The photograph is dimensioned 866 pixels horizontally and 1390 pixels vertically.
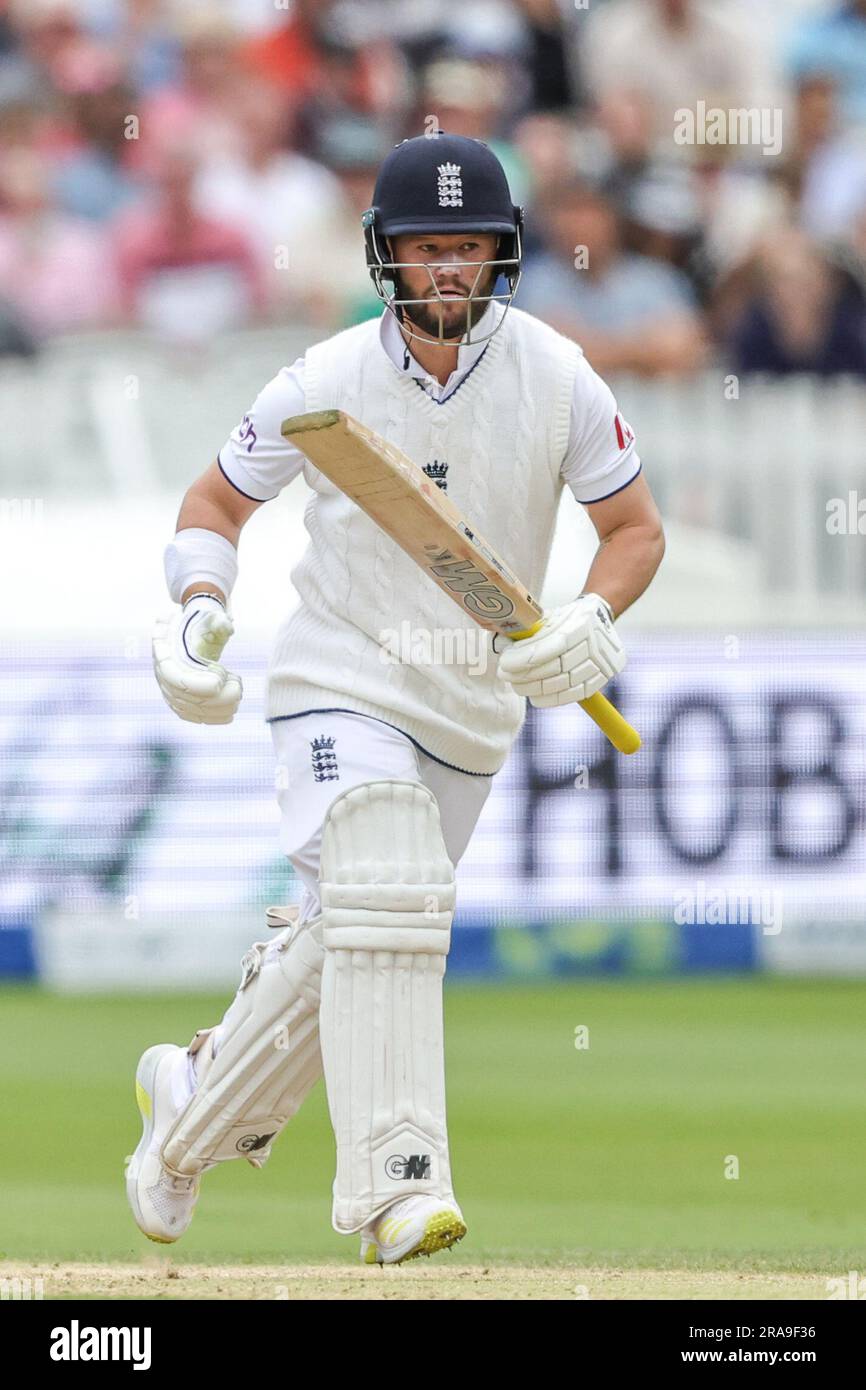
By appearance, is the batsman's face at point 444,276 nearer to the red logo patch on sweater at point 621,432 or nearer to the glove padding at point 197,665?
the red logo patch on sweater at point 621,432

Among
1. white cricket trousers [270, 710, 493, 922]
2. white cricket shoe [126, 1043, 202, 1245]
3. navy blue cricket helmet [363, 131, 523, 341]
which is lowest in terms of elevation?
white cricket shoe [126, 1043, 202, 1245]

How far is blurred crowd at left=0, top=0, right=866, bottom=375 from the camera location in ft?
32.7

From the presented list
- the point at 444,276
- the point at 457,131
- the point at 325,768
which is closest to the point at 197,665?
the point at 325,768

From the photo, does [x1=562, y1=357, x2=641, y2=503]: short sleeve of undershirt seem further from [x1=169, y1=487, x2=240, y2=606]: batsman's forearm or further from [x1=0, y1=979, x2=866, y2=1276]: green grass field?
[x1=0, y1=979, x2=866, y2=1276]: green grass field

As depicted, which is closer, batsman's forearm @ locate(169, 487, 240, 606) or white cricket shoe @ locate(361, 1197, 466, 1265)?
white cricket shoe @ locate(361, 1197, 466, 1265)

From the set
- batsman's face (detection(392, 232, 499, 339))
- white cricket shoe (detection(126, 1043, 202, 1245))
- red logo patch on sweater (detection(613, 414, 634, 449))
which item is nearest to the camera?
batsman's face (detection(392, 232, 499, 339))

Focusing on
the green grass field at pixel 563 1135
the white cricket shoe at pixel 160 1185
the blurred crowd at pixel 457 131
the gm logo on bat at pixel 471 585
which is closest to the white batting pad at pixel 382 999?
the gm logo on bat at pixel 471 585

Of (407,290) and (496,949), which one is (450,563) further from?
(496,949)

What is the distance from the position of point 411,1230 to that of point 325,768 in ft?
2.55

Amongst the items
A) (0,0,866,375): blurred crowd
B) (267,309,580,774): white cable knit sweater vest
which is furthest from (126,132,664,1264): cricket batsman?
(0,0,866,375): blurred crowd

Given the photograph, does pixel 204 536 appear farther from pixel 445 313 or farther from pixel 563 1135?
pixel 563 1135

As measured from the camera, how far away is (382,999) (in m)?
3.79

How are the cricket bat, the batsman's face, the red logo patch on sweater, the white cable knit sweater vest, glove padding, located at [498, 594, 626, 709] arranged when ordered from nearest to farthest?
1. the cricket bat
2. glove padding, located at [498, 594, 626, 709]
3. the batsman's face
4. the white cable knit sweater vest
5. the red logo patch on sweater

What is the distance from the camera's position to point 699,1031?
696 cm
